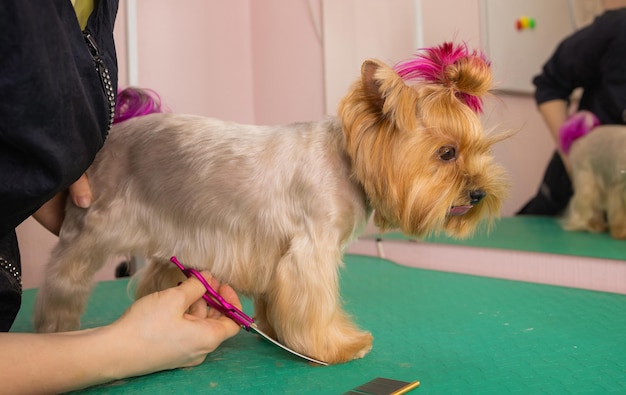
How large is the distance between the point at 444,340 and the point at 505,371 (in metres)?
0.16

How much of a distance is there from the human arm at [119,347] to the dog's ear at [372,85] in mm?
398

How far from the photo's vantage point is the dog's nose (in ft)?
2.85

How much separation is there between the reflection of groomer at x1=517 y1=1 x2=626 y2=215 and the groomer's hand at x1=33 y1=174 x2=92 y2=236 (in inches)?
54.2

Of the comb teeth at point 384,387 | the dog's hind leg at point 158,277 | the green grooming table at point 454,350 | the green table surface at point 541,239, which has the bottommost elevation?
the green grooming table at point 454,350

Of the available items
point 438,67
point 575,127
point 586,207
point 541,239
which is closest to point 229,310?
point 438,67

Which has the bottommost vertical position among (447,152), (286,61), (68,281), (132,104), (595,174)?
(68,281)

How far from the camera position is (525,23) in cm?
179

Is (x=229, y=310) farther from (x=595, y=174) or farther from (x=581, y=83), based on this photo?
(x=581, y=83)

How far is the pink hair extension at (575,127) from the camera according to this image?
63.1 inches

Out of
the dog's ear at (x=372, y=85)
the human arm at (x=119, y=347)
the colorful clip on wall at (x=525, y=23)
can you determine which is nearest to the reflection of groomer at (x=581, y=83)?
the colorful clip on wall at (x=525, y=23)

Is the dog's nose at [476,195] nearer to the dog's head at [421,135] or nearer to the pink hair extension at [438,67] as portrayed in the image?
the dog's head at [421,135]

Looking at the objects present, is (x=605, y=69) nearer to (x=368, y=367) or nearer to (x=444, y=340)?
(x=444, y=340)

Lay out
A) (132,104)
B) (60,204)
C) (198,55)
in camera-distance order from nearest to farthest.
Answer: (60,204), (132,104), (198,55)

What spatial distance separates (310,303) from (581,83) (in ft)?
4.26
